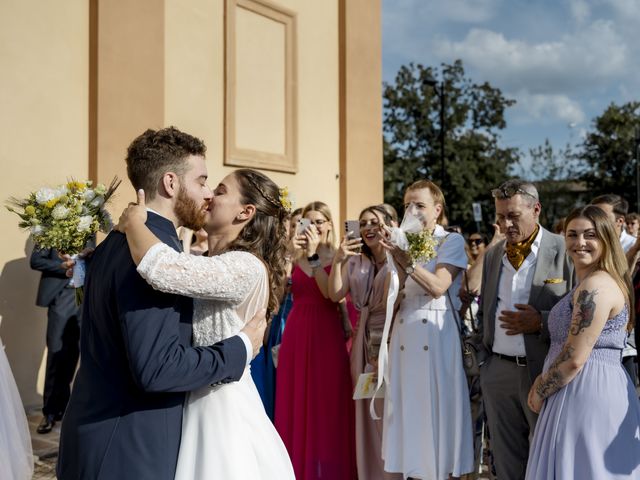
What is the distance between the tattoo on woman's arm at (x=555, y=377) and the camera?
3.57 m

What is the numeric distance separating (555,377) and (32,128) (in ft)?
19.9

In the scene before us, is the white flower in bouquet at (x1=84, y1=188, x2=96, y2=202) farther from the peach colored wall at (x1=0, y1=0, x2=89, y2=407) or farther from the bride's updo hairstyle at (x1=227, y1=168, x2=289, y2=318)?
the peach colored wall at (x1=0, y1=0, x2=89, y2=407)

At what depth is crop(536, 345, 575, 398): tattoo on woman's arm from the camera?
357 centimetres

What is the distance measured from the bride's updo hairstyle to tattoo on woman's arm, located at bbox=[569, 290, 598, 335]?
5.81ft

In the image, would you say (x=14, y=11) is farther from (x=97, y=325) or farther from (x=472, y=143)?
(x=472, y=143)

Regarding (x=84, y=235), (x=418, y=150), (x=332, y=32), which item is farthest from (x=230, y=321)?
(x=418, y=150)

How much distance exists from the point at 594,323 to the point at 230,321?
7.17 feet

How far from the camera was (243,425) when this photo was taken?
234 centimetres

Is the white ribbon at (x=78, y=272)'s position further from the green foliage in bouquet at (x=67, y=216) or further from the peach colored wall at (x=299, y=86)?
the peach colored wall at (x=299, y=86)

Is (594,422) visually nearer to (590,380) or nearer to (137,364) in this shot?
(590,380)

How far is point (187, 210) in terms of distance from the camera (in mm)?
2373

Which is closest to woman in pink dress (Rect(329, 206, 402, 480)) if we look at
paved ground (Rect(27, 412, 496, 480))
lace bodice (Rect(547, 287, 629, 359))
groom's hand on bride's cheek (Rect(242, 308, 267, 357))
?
paved ground (Rect(27, 412, 496, 480))

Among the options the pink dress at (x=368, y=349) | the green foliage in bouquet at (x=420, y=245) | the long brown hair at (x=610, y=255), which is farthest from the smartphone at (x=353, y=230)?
the long brown hair at (x=610, y=255)

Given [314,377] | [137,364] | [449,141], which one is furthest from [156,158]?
[449,141]
